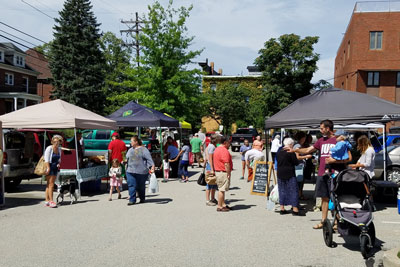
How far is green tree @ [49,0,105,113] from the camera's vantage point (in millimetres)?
41844

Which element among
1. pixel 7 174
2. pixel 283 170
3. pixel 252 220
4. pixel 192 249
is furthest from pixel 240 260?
pixel 7 174

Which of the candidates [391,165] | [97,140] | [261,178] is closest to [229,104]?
[97,140]

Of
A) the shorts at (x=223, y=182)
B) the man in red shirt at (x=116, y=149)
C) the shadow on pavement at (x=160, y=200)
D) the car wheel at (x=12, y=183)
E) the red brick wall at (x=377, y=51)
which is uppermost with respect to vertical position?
the red brick wall at (x=377, y=51)

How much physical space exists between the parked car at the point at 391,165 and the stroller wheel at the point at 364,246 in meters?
8.72

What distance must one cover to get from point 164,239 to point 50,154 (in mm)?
4507

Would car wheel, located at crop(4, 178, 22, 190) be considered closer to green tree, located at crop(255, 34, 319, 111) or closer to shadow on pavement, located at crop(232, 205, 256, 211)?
shadow on pavement, located at crop(232, 205, 256, 211)

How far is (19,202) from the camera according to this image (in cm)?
1056

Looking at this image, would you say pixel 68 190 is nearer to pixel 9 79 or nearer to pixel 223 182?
pixel 223 182

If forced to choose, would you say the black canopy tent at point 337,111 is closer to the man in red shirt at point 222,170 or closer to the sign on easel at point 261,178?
the sign on easel at point 261,178

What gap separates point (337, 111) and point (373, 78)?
3280cm

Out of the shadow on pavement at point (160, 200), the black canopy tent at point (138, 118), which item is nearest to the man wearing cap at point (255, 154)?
the black canopy tent at point (138, 118)

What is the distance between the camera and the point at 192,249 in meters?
6.07

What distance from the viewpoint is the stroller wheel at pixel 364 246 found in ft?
18.1

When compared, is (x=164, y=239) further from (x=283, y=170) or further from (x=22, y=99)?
(x=22, y=99)
